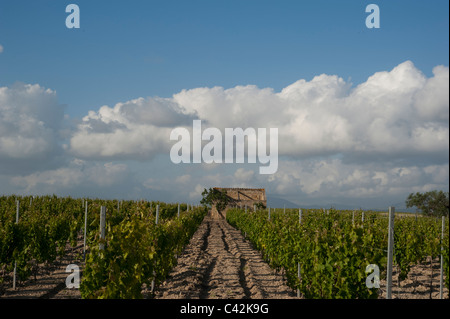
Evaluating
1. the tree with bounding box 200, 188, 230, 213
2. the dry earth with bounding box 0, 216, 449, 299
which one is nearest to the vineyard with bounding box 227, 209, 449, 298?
the dry earth with bounding box 0, 216, 449, 299

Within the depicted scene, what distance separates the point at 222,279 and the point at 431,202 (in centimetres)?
5006

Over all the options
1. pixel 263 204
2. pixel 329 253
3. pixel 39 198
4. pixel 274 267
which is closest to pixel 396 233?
pixel 274 267

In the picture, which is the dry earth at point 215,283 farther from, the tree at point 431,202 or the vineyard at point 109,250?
the tree at point 431,202

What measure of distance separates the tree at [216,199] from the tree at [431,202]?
86.5 feet

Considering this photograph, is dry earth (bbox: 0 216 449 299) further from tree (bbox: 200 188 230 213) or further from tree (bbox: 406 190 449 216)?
tree (bbox: 406 190 449 216)

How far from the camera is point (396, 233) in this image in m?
12.3

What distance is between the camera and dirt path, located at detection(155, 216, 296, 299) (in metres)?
9.15

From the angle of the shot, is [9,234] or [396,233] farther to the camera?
[396,233]

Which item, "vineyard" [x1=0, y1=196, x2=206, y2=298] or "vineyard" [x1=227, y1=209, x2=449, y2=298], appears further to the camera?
"vineyard" [x1=227, y1=209, x2=449, y2=298]

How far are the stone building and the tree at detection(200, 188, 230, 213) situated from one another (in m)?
0.38

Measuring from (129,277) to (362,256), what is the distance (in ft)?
14.0

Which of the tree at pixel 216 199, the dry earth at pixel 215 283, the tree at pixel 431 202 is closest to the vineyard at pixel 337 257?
the dry earth at pixel 215 283
